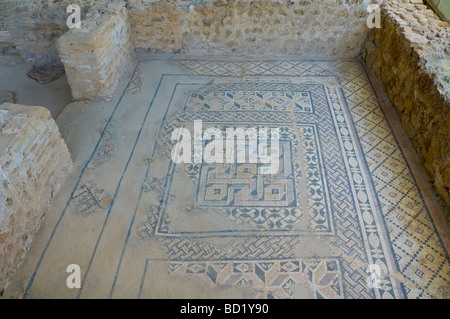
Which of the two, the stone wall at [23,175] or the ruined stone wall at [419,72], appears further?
the ruined stone wall at [419,72]

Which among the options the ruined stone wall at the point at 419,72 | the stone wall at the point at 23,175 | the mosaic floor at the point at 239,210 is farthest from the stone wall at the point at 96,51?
the ruined stone wall at the point at 419,72

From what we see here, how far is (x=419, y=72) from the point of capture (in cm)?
Answer: 255

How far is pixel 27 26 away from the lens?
347cm

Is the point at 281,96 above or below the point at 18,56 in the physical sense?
above

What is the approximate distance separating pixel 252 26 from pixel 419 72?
1.62m

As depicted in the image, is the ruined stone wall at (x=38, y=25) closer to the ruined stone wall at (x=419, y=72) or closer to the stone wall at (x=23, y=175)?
the stone wall at (x=23, y=175)

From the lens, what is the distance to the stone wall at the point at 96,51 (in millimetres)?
2727

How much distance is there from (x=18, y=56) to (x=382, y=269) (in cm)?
393

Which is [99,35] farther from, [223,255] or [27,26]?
[223,255]

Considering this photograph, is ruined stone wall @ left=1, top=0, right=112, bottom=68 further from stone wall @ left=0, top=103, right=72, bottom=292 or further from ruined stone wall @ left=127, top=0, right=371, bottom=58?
stone wall @ left=0, top=103, right=72, bottom=292

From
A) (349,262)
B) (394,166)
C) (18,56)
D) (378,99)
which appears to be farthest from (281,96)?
(18,56)

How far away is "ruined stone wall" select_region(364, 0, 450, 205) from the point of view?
88.6 inches

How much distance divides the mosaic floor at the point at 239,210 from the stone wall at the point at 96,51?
0.15 meters

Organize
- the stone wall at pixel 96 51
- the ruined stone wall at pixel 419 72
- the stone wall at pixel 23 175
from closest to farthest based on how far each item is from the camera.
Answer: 1. the stone wall at pixel 23 175
2. the ruined stone wall at pixel 419 72
3. the stone wall at pixel 96 51
